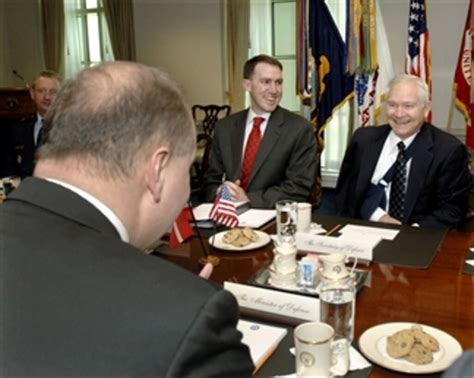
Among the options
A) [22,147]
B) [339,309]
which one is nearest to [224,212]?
[339,309]

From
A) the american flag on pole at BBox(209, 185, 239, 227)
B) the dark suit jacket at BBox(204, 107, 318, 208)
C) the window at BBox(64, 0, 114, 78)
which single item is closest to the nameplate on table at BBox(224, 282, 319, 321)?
the american flag on pole at BBox(209, 185, 239, 227)

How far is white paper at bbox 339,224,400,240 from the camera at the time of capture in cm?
205

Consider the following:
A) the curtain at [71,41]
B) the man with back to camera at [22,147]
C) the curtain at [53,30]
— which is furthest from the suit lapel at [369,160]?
the curtain at [53,30]

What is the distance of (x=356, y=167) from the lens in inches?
112

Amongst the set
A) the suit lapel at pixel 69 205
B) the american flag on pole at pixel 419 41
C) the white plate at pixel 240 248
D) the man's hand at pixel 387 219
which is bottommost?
the man's hand at pixel 387 219

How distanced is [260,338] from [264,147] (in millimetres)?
1875

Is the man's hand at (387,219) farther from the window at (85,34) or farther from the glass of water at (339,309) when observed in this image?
the window at (85,34)

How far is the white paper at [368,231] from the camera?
6.74 ft

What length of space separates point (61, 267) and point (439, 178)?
2.22 metres

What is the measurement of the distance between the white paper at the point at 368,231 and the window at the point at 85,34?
633 cm

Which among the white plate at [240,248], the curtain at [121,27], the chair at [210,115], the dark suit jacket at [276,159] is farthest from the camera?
the curtain at [121,27]

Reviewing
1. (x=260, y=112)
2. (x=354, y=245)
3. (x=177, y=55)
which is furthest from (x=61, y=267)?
(x=177, y=55)

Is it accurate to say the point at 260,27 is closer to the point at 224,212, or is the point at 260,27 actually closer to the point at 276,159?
the point at 276,159

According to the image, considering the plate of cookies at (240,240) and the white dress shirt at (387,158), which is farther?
the white dress shirt at (387,158)
